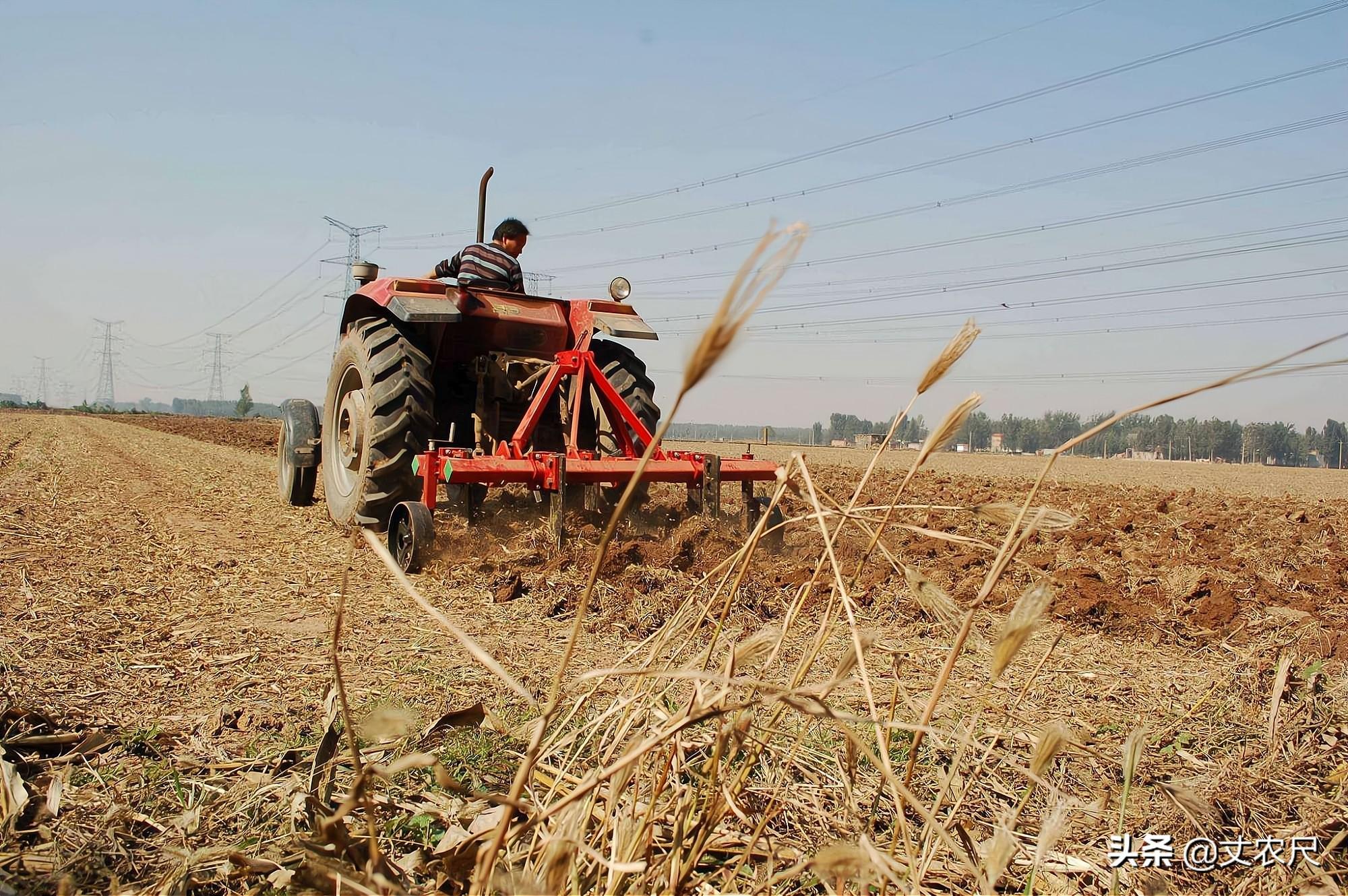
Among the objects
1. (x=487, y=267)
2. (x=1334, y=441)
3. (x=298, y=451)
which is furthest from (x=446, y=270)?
(x=1334, y=441)

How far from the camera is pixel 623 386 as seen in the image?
603cm

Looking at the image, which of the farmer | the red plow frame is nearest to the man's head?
the farmer

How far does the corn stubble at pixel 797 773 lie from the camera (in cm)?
83

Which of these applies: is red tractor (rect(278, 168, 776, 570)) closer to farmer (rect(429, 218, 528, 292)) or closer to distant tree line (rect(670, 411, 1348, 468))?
farmer (rect(429, 218, 528, 292))

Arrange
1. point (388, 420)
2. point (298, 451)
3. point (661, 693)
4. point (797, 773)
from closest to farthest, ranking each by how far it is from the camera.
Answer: point (661, 693)
point (797, 773)
point (388, 420)
point (298, 451)

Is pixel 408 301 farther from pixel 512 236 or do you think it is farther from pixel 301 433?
pixel 301 433

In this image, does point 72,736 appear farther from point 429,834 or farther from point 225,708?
point 429,834

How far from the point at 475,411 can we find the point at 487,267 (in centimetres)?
96

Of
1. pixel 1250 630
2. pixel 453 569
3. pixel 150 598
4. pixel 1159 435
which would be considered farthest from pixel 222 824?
pixel 1159 435

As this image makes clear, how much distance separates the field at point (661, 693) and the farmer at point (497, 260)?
1.52 m

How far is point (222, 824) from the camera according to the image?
1.70 metres

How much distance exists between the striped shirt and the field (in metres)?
1.51

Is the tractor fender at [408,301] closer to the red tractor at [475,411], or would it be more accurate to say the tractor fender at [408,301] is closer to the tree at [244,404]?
the red tractor at [475,411]

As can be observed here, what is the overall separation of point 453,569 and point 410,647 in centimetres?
134
